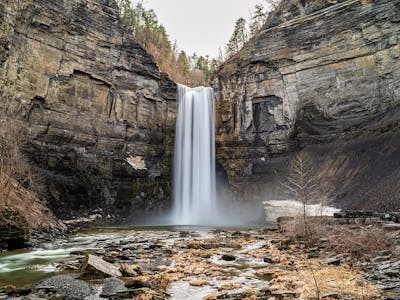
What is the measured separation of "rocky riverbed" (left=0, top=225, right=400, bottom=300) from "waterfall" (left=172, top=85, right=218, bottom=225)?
21.7 meters

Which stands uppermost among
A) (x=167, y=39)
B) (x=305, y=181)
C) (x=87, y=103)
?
(x=167, y=39)

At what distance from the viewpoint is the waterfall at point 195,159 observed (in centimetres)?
3325

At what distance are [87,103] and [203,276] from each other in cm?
2464

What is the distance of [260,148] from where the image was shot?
32688 millimetres

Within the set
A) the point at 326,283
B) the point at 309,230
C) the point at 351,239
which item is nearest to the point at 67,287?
the point at 326,283

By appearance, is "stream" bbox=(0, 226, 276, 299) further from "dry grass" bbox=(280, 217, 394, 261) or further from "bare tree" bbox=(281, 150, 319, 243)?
"bare tree" bbox=(281, 150, 319, 243)

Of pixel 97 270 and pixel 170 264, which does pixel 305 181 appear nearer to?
pixel 170 264

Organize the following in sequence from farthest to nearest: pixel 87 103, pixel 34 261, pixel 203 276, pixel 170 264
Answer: pixel 87 103, pixel 34 261, pixel 170 264, pixel 203 276

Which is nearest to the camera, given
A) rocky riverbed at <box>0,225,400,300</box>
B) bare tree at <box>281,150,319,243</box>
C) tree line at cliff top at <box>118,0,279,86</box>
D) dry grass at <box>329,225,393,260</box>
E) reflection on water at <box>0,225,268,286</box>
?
rocky riverbed at <box>0,225,400,300</box>

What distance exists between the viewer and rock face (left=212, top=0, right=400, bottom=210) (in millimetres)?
24203

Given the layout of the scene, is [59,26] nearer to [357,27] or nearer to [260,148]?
[260,148]

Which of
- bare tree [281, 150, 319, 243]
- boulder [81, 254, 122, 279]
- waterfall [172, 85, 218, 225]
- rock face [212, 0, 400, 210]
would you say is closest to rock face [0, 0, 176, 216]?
waterfall [172, 85, 218, 225]

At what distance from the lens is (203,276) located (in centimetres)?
805

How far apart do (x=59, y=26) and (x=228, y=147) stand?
757 inches
